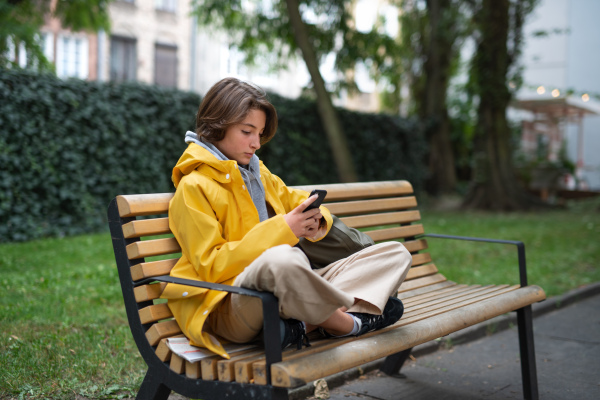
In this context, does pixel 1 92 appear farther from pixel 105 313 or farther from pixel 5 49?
pixel 105 313

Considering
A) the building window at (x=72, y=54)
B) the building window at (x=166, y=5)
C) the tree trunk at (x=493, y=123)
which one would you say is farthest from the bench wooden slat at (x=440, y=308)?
the building window at (x=166, y=5)

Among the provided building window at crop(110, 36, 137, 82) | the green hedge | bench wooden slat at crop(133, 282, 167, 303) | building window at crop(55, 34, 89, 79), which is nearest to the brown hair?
bench wooden slat at crop(133, 282, 167, 303)

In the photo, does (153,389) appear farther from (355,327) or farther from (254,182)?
(254,182)

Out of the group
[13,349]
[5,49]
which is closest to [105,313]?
[13,349]

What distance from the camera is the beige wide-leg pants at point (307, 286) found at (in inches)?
73.0

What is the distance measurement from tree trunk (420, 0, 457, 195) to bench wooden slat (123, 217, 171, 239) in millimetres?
13849

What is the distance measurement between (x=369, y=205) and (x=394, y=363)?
0.93 m

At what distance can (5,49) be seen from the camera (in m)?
8.77

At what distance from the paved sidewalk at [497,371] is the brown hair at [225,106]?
1599 mm

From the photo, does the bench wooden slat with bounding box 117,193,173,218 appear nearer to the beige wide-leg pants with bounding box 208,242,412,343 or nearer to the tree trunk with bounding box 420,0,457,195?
the beige wide-leg pants with bounding box 208,242,412,343

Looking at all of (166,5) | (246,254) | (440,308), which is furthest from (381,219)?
(166,5)

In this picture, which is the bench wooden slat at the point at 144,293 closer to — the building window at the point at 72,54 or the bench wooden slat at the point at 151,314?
the bench wooden slat at the point at 151,314

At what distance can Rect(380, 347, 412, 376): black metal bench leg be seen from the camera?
3379mm

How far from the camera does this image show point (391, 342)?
218cm
